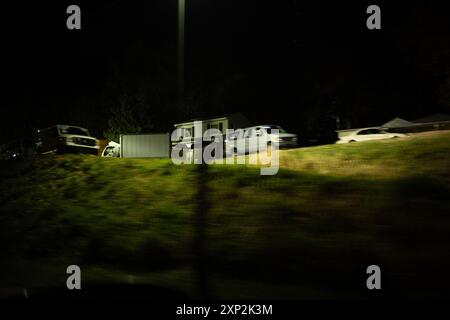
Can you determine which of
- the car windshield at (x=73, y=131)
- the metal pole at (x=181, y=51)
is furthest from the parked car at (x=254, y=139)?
the metal pole at (x=181, y=51)

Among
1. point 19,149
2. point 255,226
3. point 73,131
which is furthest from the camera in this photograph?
point 19,149

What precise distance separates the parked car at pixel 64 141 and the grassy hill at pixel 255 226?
7445mm

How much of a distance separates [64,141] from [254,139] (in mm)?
8820

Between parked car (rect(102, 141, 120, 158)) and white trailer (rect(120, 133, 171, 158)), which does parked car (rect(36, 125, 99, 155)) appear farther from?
parked car (rect(102, 141, 120, 158))

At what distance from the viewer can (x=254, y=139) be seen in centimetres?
2095

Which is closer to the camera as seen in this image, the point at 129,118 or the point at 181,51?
the point at 181,51

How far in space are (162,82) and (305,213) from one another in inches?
1571

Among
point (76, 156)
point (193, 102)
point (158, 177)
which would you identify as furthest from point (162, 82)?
point (158, 177)

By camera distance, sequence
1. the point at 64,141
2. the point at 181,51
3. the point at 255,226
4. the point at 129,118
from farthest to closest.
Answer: the point at 129,118
the point at 64,141
the point at 255,226
the point at 181,51

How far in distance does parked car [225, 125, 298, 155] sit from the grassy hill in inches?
270

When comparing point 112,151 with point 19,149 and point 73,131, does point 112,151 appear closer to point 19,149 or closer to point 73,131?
point 19,149

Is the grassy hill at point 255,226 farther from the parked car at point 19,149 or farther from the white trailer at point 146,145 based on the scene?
the white trailer at point 146,145

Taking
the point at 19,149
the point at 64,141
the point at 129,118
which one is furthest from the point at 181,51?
the point at 129,118

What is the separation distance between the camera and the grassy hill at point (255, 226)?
7.05 meters
